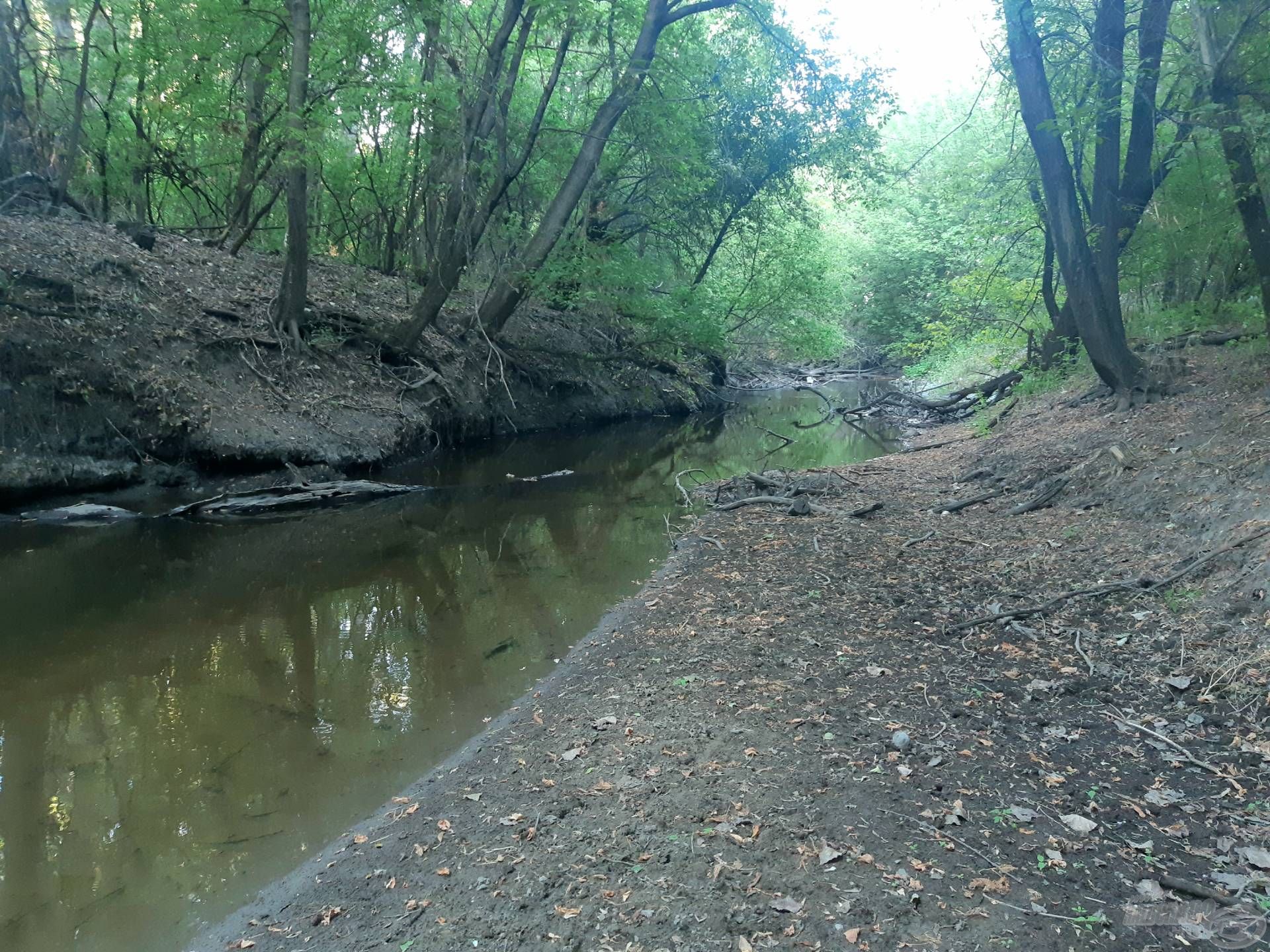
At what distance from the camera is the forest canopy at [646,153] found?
413 inches

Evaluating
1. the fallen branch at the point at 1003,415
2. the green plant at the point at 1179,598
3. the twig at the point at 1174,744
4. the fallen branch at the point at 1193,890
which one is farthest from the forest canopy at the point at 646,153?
the fallen branch at the point at 1193,890

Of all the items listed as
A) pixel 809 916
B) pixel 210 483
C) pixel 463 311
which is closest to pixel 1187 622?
pixel 809 916

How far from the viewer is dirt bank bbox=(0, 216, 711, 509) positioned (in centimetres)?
1171

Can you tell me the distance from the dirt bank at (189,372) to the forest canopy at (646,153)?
3.42 feet

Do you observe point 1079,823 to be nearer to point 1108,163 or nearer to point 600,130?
point 1108,163

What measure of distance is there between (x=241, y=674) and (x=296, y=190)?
379 inches

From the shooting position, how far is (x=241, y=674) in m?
6.66

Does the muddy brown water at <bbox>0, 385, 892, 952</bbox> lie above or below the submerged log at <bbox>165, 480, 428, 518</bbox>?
below

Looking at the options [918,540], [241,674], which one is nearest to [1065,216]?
[918,540]

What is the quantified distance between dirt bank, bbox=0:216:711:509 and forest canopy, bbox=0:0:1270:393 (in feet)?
3.42

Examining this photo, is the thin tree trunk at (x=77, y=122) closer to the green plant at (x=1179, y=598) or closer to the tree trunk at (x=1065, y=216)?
the tree trunk at (x=1065, y=216)

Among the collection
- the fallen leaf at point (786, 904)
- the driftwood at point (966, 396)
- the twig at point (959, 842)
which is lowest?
the fallen leaf at point (786, 904)

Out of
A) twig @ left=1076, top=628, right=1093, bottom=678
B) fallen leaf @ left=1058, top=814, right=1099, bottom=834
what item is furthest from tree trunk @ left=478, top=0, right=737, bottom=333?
fallen leaf @ left=1058, top=814, right=1099, bottom=834

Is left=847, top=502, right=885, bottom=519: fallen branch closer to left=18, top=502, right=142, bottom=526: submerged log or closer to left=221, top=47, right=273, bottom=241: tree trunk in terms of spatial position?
left=18, top=502, right=142, bottom=526: submerged log
